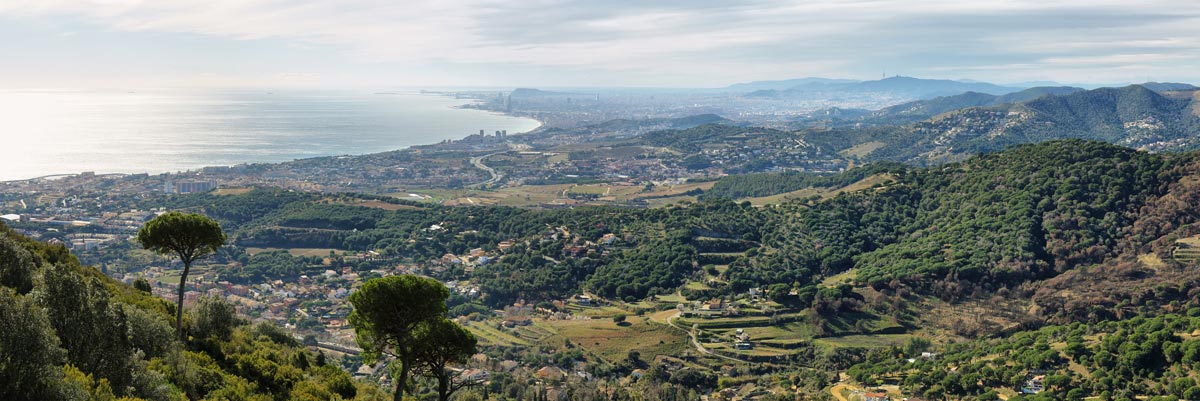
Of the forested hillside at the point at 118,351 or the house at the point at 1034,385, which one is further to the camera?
the house at the point at 1034,385

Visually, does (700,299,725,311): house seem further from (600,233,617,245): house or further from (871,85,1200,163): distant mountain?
(871,85,1200,163): distant mountain

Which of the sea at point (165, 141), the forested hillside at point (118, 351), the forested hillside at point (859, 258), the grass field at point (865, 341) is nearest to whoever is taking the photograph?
the forested hillside at point (118, 351)

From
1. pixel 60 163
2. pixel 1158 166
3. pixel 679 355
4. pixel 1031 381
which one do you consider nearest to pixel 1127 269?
pixel 1158 166

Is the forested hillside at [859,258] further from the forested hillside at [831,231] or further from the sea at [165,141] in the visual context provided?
the sea at [165,141]

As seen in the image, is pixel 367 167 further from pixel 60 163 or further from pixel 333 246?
pixel 333 246

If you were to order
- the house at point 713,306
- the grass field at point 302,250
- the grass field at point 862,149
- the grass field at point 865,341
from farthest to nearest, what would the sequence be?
the grass field at point 862,149
the grass field at point 302,250
the house at point 713,306
the grass field at point 865,341

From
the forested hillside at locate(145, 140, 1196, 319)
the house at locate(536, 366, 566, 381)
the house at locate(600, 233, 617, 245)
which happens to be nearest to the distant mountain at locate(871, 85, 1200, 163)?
the forested hillside at locate(145, 140, 1196, 319)

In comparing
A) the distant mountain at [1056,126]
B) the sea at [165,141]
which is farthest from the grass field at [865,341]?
the sea at [165,141]

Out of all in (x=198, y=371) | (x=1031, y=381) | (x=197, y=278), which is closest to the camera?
(x=198, y=371)
